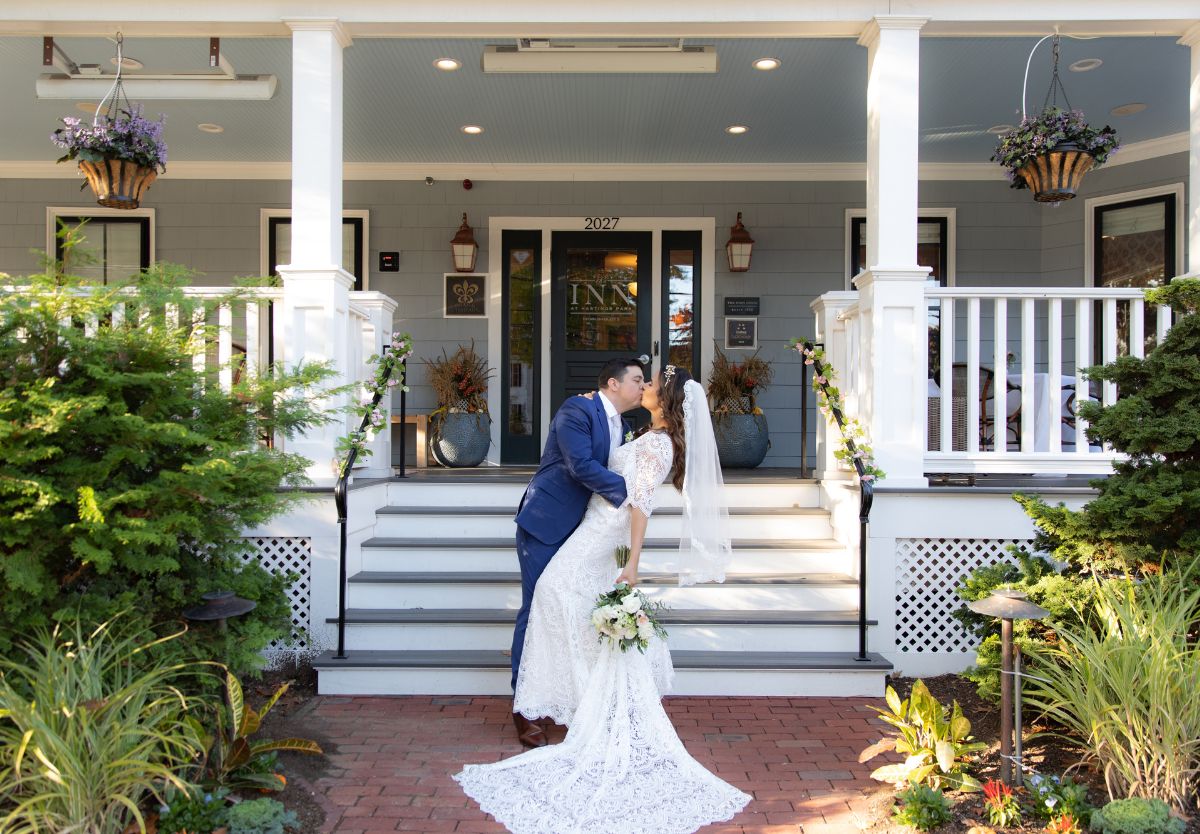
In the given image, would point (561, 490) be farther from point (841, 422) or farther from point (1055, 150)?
point (1055, 150)

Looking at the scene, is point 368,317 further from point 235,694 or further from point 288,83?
point 235,694

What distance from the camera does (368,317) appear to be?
582 cm

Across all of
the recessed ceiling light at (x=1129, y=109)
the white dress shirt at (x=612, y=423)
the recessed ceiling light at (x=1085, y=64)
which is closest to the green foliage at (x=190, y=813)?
the white dress shirt at (x=612, y=423)

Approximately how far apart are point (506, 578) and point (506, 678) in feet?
2.01

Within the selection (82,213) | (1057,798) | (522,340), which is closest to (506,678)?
(1057,798)

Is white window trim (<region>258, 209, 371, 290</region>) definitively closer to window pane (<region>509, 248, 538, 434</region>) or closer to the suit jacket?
window pane (<region>509, 248, 538, 434</region>)

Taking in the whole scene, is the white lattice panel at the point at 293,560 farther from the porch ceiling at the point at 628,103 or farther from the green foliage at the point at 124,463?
the porch ceiling at the point at 628,103

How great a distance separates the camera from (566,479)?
3.87 meters

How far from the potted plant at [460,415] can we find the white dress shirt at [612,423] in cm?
369

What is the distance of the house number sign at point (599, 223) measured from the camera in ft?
27.5

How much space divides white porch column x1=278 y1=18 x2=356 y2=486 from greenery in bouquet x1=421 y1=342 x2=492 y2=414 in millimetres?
2559

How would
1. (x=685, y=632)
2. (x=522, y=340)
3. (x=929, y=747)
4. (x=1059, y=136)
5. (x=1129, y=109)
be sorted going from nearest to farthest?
(x=929, y=747), (x=685, y=632), (x=1059, y=136), (x=1129, y=109), (x=522, y=340)

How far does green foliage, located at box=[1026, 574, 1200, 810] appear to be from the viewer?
290cm

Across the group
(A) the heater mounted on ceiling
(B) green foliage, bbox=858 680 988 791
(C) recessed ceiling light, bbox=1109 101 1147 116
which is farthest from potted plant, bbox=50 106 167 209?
(C) recessed ceiling light, bbox=1109 101 1147 116
